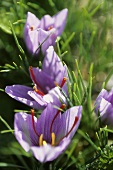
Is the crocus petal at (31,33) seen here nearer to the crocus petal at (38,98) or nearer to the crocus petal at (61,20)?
the crocus petal at (61,20)

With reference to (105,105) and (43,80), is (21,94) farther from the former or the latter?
(105,105)

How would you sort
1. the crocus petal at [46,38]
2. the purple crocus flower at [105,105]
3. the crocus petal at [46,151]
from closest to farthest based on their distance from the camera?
the crocus petal at [46,151] → the purple crocus flower at [105,105] → the crocus petal at [46,38]

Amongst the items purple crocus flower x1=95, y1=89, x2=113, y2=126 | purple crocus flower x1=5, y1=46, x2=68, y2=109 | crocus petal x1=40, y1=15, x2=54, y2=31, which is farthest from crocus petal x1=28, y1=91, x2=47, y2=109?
crocus petal x1=40, y1=15, x2=54, y2=31

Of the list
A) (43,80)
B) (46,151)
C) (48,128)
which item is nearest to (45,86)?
(43,80)

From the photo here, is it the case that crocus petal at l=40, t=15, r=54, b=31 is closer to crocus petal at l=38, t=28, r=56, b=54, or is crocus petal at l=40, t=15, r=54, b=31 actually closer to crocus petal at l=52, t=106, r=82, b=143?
crocus petal at l=38, t=28, r=56, b=54

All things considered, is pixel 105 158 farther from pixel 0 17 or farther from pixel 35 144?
pixel 0 17

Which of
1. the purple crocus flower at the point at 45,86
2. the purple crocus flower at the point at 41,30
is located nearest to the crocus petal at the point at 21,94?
the purple crocus flower at the point at 45,86
